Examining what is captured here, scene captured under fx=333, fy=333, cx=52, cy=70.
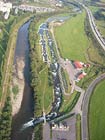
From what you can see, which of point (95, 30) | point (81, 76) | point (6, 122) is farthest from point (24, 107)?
point (95, 30)

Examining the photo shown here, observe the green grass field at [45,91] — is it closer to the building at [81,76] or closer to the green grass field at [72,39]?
the building at [81,76]

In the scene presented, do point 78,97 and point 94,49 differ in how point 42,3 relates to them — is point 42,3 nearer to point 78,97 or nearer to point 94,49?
point 94,49

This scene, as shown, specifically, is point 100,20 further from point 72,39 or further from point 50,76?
point 50,76

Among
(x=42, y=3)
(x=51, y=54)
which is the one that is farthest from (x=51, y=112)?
(x=42, y=3)

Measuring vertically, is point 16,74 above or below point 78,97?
above

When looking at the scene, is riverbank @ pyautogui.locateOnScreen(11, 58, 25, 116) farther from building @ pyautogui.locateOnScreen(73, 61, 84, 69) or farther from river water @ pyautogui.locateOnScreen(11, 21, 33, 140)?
building @ pyautogui.locateOnScreen(73, 61, 84, 69)

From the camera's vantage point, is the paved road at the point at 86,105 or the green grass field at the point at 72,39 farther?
the green grass field at the point at 72,39

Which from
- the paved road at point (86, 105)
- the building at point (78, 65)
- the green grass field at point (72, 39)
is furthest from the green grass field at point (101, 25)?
the paved road at point (86, 105)
